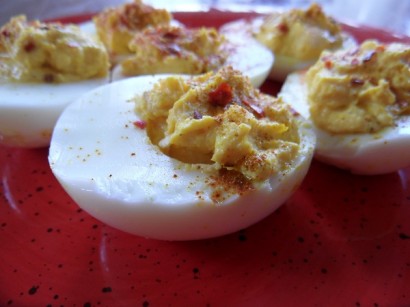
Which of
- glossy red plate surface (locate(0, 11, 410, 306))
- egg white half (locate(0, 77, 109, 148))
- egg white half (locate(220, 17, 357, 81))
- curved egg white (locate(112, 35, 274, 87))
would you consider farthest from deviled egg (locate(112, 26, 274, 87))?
glossy red plate surface (locate(0, 11, 410, 306))

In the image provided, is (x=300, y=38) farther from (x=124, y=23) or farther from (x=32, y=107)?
(x=32, y=107)

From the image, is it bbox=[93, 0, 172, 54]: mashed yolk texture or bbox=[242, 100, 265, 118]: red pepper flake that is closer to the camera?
bbox=[242, 100, 265, 118]: red pepper flake

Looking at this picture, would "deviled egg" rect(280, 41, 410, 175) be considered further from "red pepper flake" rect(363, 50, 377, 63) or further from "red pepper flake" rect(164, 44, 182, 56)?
"red pepper flake" rect(164, 44, 182, 56)

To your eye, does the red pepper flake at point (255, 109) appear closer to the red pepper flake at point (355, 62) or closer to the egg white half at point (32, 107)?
the red pepper flake at point (355, 62)

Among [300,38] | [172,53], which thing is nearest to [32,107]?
[172,53]

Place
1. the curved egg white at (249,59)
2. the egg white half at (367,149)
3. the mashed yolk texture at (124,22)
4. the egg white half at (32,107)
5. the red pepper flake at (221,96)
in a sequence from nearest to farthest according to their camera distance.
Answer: the red pepper flake at (221,96), the egg white half at (367,149), the egg white half at (32,107), the curved egg white at (249,59), the mashed yolk texture at (124,22)

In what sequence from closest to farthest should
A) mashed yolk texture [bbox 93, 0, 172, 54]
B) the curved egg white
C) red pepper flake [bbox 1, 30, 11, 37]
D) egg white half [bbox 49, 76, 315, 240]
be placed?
egg white half [bbox 49, 76, 315, 240], red pepper flake [bbox 1, 30, 11, 37], the curved egg white, mashed yolk texture [bbox 93, 0, 172, 54]

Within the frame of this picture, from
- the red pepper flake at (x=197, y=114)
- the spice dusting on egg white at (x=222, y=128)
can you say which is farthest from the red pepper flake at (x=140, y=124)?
the red pepper flake at (x=197, y=114)
